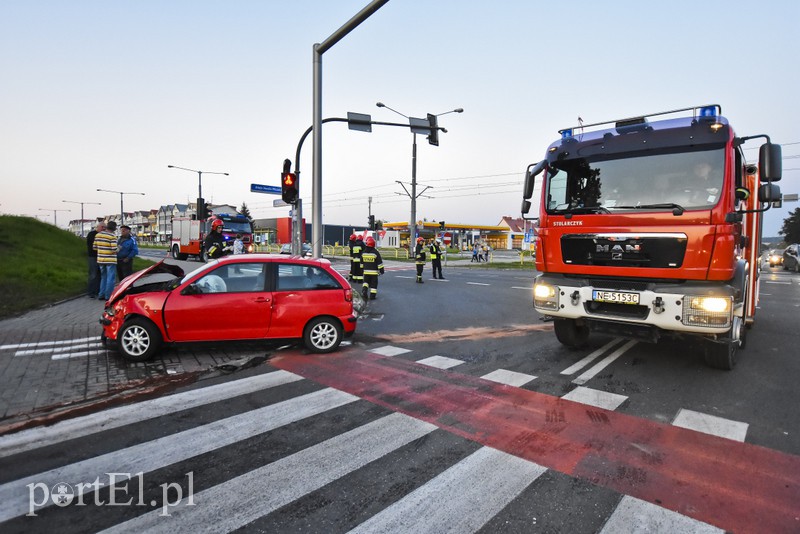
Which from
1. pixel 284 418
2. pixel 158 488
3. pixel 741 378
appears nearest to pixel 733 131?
pixel 741 378

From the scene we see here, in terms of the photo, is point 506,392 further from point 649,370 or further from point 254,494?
point 254,494

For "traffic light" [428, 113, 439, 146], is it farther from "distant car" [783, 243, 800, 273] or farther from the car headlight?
"distant car" [783, 243, 800, 273]

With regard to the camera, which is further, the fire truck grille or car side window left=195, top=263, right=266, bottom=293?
car side window left=195, top=263, right=266, bottom=293

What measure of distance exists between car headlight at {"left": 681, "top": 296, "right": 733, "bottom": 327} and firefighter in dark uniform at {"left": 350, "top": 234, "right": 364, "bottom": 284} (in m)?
8.72

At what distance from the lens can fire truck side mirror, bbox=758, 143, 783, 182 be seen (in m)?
4.88

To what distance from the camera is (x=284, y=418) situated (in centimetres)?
405

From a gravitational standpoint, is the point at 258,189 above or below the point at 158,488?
above

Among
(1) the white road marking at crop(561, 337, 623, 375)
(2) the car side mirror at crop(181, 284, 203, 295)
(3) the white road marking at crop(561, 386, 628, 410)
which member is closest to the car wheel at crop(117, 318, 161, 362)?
(2) the car side mirror at crop(181, 284, 203, 295)

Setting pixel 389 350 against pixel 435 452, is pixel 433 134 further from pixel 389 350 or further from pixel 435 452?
pixel 435 452

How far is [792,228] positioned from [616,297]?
84.4 metres

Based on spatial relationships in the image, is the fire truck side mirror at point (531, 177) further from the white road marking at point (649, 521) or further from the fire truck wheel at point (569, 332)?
the white road marking at point (649, 521)

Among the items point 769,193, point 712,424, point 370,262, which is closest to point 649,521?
point 712,424

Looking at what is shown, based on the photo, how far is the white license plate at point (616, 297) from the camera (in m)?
5.16

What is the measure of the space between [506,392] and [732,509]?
2253 millimetres
